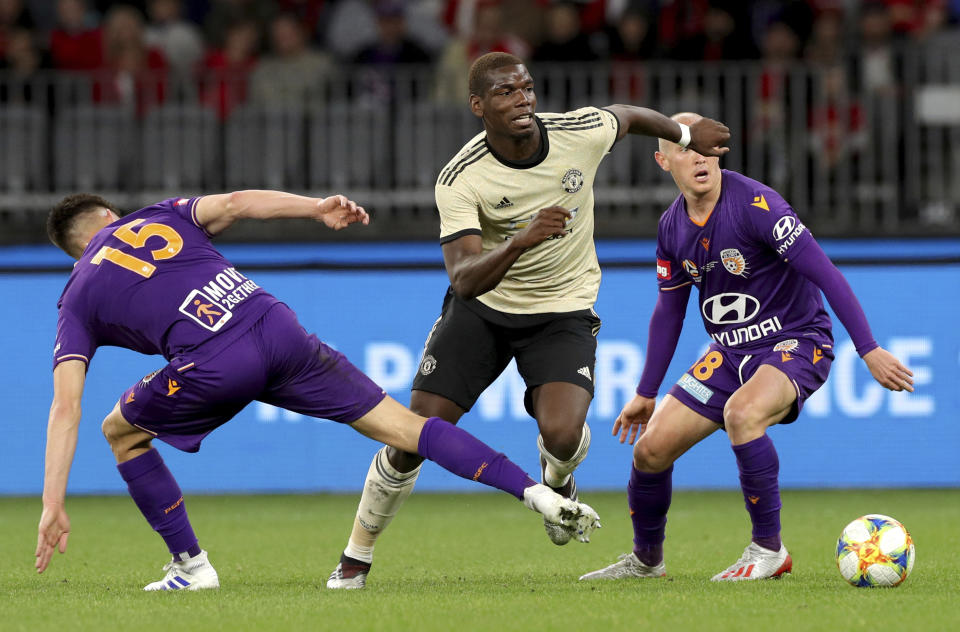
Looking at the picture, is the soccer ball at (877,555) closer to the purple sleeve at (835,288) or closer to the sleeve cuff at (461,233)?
the purple sleeve at (835,288)

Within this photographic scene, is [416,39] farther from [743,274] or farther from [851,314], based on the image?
[851,314]

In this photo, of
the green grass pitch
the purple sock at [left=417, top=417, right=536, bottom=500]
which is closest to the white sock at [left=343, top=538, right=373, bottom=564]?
the green grass pitch

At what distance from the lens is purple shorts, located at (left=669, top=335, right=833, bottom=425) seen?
634cm

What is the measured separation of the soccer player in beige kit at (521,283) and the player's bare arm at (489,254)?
0.12m

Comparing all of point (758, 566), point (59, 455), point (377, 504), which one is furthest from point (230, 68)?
point (758, 566)

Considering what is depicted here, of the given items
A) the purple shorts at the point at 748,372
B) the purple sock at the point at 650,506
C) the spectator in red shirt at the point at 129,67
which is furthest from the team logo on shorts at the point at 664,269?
the spectator in red shirt at the point at 129,67

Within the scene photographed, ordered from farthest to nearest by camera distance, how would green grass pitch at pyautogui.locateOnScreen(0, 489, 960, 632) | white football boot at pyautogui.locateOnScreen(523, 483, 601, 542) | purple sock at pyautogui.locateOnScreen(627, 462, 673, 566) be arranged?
purple sock at pyautogui.locateOnScreen(627, 462, 673, 566) → white football boot at pyautogui.locateOnScreen(523, 483, 601, 542) → green grass pitch at pyautogui.locateOnScreen(0, 489, 960, 632)

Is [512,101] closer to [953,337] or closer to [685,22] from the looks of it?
[953,337]

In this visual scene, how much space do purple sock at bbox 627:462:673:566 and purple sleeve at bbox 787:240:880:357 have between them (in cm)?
100

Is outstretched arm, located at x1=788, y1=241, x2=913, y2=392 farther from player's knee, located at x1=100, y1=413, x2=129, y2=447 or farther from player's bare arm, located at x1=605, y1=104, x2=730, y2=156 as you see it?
player's knee, located at x1=100, y1=413, x2=129, y2=447

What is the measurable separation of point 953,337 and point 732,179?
4784 millimetres

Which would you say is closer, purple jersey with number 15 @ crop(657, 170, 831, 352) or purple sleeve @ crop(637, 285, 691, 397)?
purple jersey with number 15 @ crop(657, 170, 831, 352)

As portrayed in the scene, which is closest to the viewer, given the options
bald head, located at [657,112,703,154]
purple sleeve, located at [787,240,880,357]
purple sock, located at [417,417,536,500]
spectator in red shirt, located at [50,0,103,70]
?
purple sock, located at [417,417,536,500]

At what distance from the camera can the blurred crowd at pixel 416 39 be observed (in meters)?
12.2
